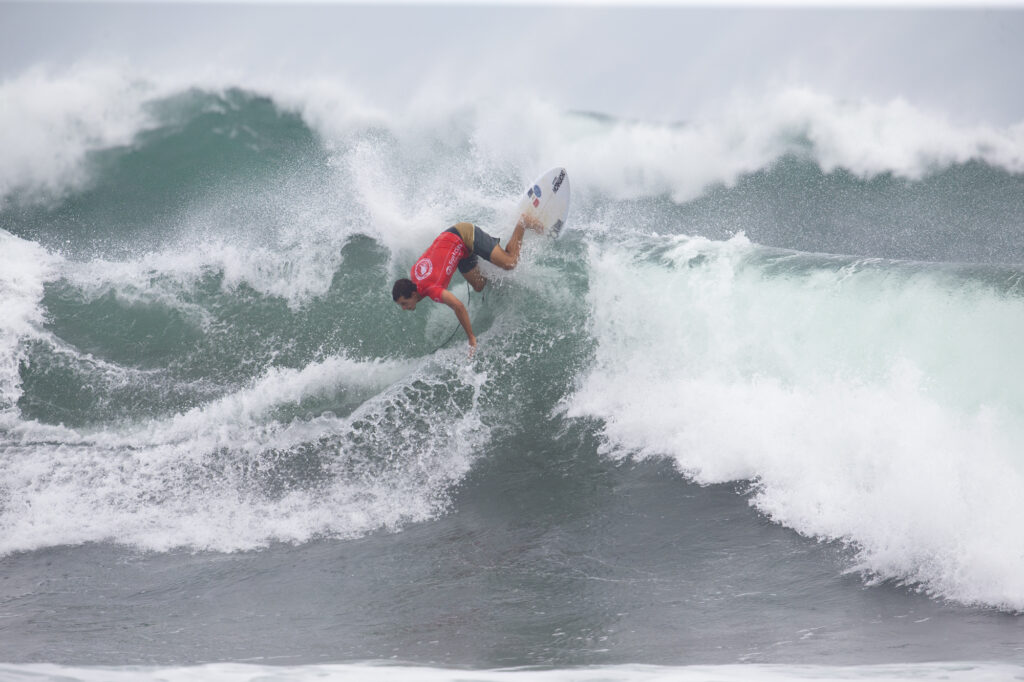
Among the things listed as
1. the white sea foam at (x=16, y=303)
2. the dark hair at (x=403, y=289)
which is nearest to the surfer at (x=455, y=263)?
the dark hair at (x=403, y=289)

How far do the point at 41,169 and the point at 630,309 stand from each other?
28.7 feet

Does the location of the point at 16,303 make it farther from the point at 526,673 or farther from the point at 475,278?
the point at 526,673

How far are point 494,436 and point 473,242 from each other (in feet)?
5.14

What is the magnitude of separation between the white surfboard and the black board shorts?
27.8 inches

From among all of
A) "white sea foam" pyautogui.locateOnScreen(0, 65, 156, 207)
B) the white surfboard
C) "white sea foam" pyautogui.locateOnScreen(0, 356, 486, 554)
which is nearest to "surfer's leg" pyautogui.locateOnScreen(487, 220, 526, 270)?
the white surfboard

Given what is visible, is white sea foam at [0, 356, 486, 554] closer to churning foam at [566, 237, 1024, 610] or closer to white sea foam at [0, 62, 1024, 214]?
churning foam at [566, 237, 1024, 610]

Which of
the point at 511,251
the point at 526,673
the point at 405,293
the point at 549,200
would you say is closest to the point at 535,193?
the point at 549,200

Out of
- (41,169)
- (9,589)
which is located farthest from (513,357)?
(41,169)

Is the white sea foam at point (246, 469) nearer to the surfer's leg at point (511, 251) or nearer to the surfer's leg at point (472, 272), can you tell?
the surfer's leg at point (472, 272)

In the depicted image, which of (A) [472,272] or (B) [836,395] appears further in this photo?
(A) [472,272]

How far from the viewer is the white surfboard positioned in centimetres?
701

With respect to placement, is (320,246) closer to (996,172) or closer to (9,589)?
(9,589)

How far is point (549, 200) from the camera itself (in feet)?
23.3

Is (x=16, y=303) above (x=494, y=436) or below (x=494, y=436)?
above
